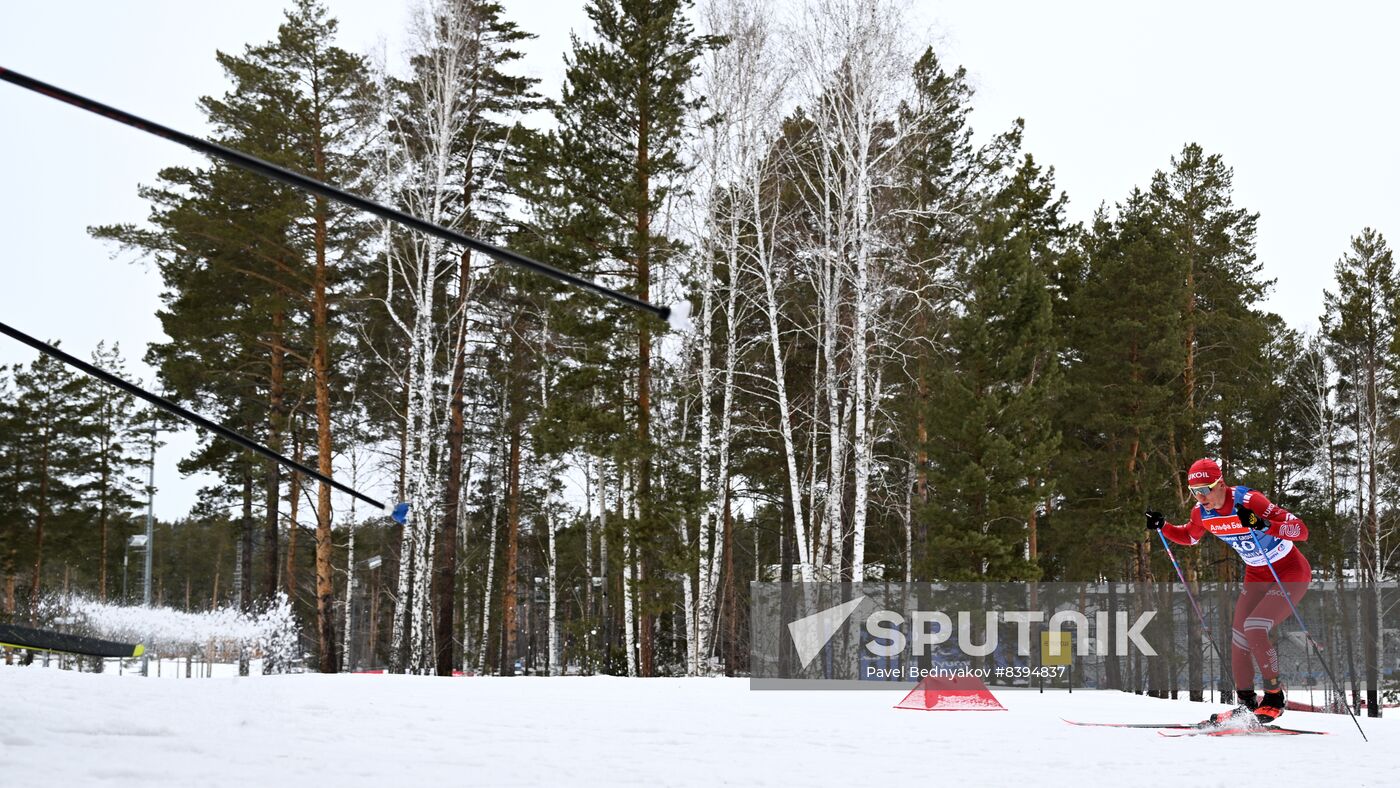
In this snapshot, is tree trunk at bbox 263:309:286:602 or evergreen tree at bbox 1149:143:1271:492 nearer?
tree trunk at bbox 263:309:286:602

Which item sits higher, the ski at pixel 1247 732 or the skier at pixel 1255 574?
the skier at pixel 1255 574

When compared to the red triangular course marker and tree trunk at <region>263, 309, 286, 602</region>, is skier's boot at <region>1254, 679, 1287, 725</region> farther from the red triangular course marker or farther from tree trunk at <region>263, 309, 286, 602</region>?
tree trunk at <region>263, 309, 286, 602</region>

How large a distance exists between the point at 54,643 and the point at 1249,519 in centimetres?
827

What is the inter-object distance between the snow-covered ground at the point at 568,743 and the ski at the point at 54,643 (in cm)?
20

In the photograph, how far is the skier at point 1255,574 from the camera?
24.5 feet

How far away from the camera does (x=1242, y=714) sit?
24.5ft

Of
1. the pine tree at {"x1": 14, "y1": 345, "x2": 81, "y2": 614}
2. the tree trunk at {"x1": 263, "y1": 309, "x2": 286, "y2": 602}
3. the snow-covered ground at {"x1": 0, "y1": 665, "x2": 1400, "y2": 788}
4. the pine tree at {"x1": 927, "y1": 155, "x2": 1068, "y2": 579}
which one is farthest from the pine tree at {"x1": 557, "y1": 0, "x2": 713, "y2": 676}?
the pine tree at {"x1": 14, "y1": 345, "x2": 81, "y2": 614}

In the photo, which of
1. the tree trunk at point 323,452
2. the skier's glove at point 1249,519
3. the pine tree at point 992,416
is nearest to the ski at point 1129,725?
the skier's glove at point 1249,519

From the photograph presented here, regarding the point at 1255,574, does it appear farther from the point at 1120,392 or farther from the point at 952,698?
the point at 1120,392

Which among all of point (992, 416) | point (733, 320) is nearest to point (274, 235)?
point (733, 320)

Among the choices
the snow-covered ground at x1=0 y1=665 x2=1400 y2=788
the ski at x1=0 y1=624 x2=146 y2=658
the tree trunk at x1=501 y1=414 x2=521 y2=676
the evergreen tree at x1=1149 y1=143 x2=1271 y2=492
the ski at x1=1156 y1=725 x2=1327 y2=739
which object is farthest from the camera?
the tree trunk at x1=501 y1=414 x2=521 y2=676

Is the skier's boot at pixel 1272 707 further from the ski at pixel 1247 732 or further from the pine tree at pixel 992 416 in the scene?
the pine tree at pixel 992 416

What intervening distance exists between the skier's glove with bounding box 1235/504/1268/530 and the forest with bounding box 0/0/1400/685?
7927 millimetres

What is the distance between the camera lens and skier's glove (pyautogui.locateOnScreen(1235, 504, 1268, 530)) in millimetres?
7547
